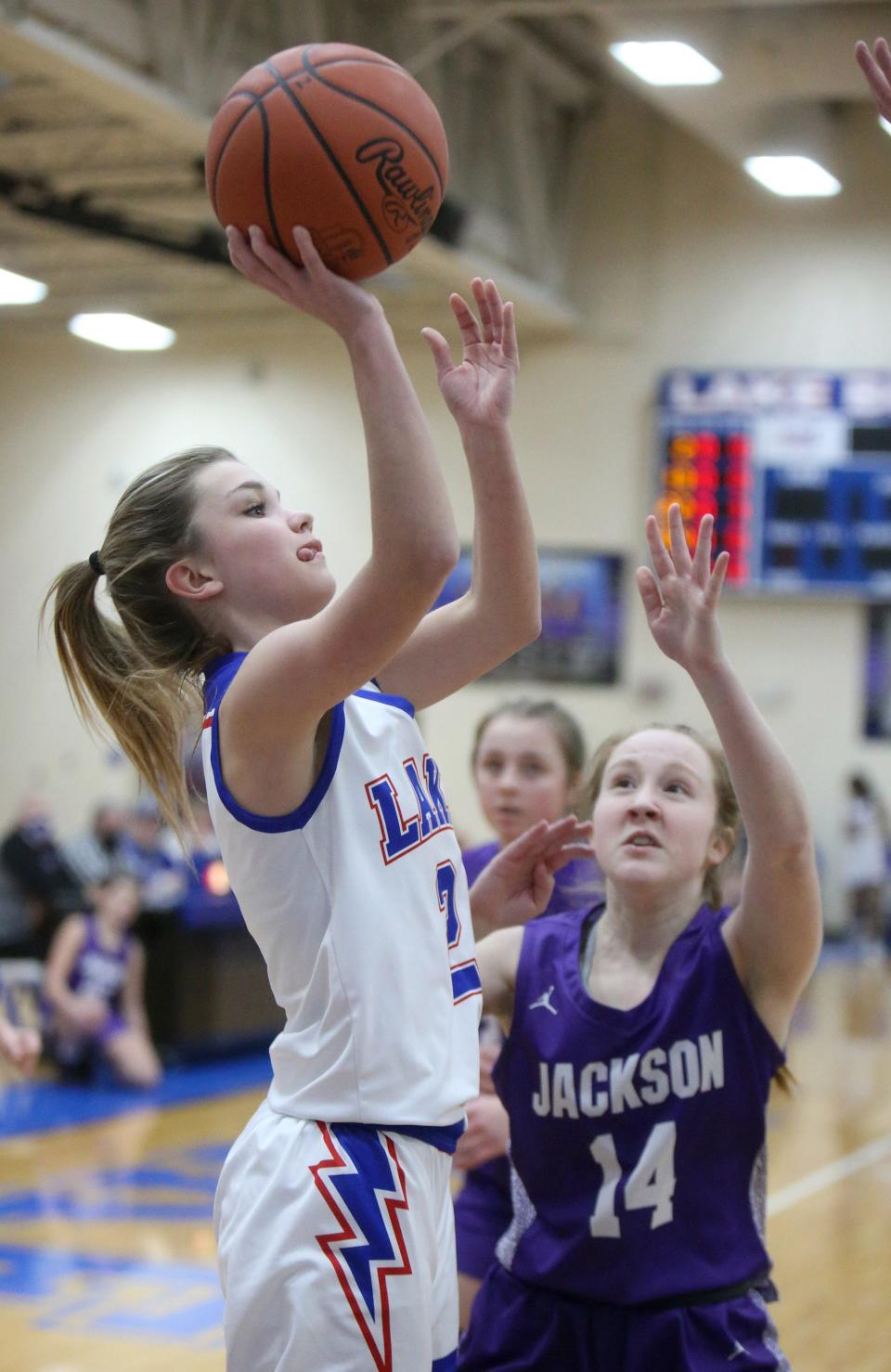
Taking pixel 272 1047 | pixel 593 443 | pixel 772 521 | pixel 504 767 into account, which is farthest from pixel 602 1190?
pixel 593 443

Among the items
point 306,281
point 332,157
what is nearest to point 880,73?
point 332,157

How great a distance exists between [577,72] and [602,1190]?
514 inches

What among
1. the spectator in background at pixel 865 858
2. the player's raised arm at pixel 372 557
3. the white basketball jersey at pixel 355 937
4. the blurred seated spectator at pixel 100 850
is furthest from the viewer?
the spectator in background at pixel 865 858

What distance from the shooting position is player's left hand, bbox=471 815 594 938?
264 cm

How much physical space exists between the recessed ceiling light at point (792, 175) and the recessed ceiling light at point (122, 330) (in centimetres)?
429

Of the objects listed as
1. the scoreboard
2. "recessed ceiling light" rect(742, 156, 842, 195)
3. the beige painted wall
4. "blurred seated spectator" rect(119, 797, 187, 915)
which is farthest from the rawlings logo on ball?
the beige painted wall

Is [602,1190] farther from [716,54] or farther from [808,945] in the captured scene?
[716,54]

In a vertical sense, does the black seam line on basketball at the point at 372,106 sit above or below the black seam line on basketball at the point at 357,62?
below

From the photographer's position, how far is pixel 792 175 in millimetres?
11102

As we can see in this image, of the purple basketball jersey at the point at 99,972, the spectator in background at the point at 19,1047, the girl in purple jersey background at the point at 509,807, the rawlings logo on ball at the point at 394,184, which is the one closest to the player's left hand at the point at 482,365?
the rawlings logo on ball at the point at 394,184

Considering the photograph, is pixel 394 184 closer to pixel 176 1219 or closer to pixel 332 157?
pixel 332 157

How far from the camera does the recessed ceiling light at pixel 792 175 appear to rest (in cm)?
1073

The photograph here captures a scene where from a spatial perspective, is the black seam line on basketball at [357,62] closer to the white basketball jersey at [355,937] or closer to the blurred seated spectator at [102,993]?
the white basketball jersey at [355,937]

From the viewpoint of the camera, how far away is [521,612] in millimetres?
2303
